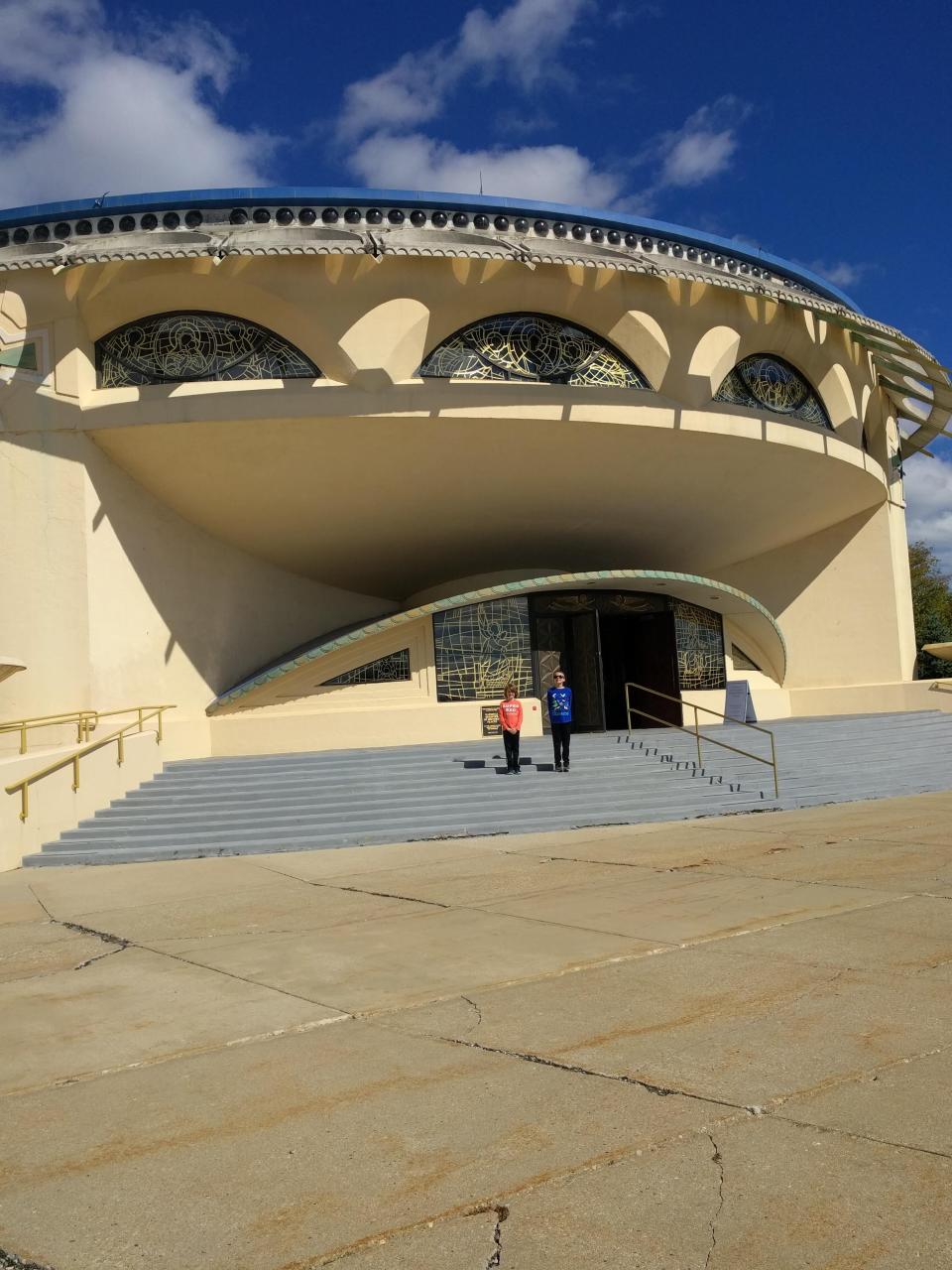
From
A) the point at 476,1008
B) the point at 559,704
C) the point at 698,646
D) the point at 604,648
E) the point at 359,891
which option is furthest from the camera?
the point at 604,648

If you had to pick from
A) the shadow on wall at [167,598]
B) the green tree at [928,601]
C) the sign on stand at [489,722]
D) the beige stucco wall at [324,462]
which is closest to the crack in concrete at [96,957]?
the beige stucco wall at [324,462]

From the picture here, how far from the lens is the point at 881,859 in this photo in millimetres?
8695

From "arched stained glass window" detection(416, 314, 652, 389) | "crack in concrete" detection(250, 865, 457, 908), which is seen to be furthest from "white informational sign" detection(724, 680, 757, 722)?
"crack in concrete" detection(250, 865, 457, 908)

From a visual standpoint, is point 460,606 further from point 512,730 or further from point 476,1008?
point 476,1008

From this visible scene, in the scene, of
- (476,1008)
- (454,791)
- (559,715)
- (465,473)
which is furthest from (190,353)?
(476,1008)

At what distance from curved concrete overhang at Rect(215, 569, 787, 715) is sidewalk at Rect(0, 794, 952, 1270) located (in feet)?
36.1

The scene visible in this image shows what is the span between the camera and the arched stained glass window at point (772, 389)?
21234 mm

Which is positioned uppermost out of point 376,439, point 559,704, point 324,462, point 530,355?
point 530,355

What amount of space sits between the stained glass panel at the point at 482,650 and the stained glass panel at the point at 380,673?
2.08 feet

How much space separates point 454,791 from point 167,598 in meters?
8.35

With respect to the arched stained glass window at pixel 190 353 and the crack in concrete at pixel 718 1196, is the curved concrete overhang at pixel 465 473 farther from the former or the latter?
the crack in concrete at pixel 718 1196

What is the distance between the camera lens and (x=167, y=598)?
19.9 m

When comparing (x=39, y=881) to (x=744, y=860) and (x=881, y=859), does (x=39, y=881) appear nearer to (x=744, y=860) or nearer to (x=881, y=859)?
(x=744, y=860)

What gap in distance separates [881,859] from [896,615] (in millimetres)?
A: 18913
